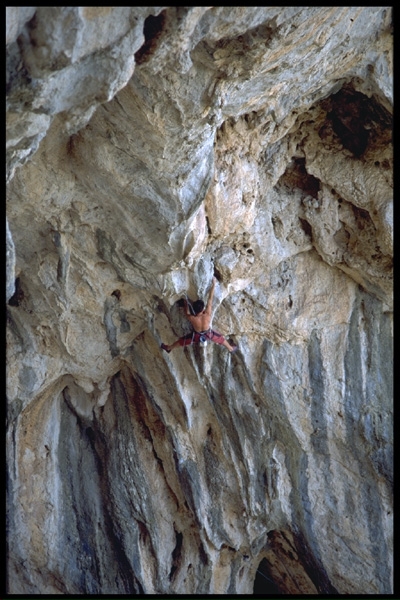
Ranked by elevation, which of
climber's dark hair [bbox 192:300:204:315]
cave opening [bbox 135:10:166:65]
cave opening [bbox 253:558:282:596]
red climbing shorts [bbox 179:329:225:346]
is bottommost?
cave opening [bbox 253:558:282:596]

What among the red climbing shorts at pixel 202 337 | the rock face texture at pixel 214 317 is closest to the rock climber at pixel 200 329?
the red climbing shorts at pixel 202 337

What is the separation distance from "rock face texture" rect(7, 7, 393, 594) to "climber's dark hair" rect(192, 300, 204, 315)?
0.13 metres

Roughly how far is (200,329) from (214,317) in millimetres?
482

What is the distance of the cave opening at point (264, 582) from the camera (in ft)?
29.5

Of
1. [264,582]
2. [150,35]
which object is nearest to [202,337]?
[150,35]

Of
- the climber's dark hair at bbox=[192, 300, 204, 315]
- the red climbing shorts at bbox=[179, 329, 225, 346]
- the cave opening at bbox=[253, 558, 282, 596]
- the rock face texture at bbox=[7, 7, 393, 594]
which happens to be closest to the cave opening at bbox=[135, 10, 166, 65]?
the rock face texture at bbox=[7, 7, 393, 594]

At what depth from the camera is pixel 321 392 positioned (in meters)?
7.62

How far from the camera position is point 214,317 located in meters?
7.25

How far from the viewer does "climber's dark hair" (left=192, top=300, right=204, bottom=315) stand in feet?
21.9

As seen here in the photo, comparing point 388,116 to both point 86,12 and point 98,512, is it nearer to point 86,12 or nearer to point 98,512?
point 86,12

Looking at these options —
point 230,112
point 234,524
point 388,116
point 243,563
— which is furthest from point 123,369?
point 388,116

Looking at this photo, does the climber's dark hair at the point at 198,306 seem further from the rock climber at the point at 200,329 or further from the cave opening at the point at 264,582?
the cave opening at the point at 264,582

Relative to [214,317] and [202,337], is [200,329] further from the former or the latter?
[214,317]

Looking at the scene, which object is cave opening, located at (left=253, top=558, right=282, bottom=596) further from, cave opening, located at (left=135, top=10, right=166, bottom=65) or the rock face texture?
cave opening, located at (left=135, top=10, right=166, bottom=65)
